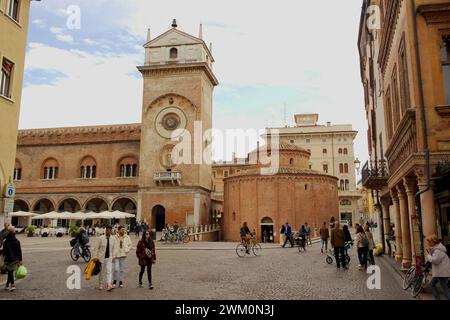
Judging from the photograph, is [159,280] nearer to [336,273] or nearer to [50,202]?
[336,273]

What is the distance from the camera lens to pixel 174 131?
4078 cm

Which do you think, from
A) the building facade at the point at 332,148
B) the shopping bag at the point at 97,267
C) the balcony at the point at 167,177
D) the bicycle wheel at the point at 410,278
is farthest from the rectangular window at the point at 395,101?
the building facade at the point at 332,148

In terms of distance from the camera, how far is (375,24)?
1977cm

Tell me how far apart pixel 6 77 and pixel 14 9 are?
259 centimetres

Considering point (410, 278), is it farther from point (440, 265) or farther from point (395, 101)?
point (395, 101)

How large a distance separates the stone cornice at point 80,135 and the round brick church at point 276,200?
42.8 ft

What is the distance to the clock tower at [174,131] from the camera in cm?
3928

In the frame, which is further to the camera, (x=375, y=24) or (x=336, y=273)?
(x=375, y=24)

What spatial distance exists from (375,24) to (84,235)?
676 inches

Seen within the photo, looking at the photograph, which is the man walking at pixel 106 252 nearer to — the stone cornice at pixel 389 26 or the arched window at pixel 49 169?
the stone cornice at pixel 389 26

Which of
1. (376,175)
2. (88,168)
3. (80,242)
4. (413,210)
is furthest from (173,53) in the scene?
(413,210)

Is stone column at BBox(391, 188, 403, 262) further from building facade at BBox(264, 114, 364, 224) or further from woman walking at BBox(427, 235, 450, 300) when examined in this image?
building facade at BBox(264, 114, 364, 224)
